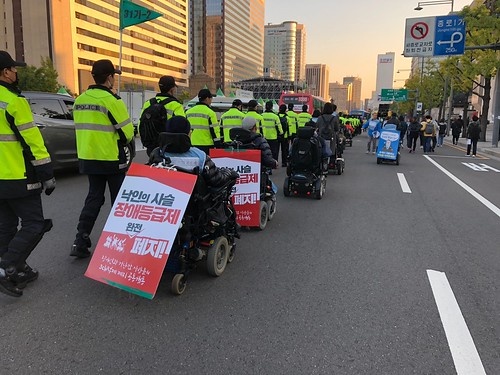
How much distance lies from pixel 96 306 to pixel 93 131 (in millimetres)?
1806

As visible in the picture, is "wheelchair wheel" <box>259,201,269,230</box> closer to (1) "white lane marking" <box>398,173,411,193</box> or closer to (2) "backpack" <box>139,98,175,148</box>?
(2) "backpack" <box>139,98,175,148</box>

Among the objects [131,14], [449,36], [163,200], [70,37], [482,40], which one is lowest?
[163,200]

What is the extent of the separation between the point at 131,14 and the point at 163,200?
1658 centimetres

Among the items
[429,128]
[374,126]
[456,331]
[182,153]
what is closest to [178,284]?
[182,153]

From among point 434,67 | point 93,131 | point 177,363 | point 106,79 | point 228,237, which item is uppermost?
point 434,67

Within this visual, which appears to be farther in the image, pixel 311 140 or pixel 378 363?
pixel 311 140

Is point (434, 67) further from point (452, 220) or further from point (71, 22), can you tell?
point (71, 22)

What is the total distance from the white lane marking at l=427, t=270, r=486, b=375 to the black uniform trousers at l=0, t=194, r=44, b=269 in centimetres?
343

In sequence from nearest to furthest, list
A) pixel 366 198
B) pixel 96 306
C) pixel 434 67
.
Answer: pixel 96 306, pixel 366 198, pixel 434 67

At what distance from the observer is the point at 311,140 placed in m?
7.76

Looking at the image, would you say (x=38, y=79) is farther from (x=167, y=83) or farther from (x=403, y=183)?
(x=167, y=83)

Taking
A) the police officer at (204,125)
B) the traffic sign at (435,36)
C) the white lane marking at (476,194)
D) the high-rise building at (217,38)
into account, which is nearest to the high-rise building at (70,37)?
the high-rise building at (217,38)

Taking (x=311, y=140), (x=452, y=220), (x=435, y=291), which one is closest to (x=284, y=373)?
(x=435, y=291)

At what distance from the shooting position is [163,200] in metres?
3.47
